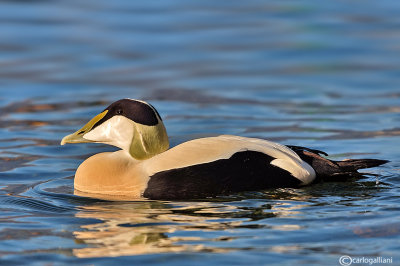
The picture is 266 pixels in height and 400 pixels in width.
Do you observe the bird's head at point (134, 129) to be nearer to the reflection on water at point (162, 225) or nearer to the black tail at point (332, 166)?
the reflection on water at point (162, 225)

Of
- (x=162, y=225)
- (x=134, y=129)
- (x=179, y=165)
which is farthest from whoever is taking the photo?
(x=134, y=129)

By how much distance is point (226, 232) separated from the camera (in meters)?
5.68

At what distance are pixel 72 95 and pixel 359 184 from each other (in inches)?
222

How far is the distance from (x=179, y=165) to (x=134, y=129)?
1.56ft

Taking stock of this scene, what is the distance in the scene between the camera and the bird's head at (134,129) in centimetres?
683

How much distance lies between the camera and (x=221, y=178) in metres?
6.66

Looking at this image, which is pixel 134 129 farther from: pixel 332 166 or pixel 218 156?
pixel 332 166

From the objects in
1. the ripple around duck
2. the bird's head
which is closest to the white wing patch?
the bird's head

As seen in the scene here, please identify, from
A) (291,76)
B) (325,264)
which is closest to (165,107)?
(291,76)

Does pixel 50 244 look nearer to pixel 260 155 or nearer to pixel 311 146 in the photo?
pixel 260 155

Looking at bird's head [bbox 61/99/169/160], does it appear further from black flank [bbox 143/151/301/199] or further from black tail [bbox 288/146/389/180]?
black tail [bbox 288/146/389/180]

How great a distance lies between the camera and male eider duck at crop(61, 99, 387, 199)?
6637 mm

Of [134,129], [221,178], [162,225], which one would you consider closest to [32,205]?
[134,129]

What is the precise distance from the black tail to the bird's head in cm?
101
